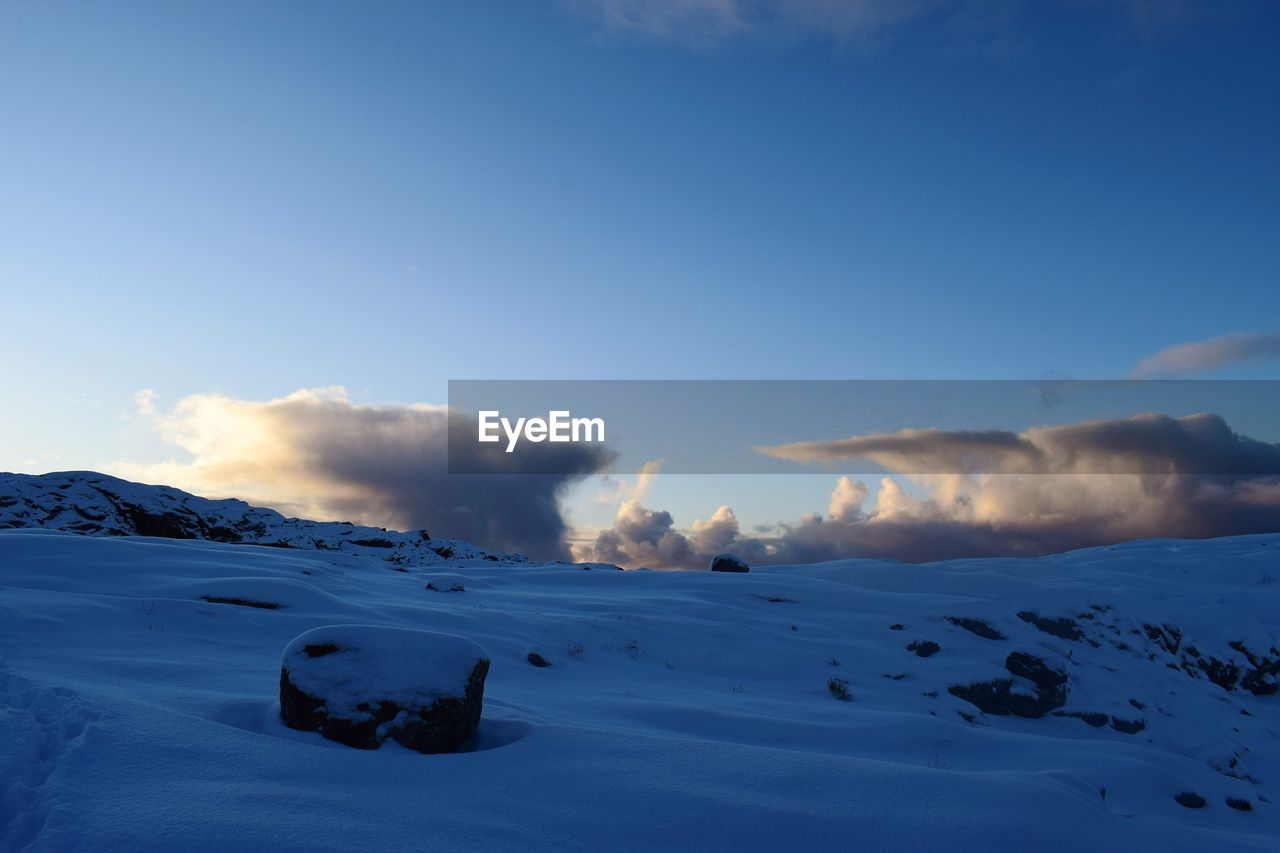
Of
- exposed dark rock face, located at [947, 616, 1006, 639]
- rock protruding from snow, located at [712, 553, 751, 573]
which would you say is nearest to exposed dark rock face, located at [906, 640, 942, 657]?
exposed dark rock face, located at [947, 616, 1006, 639]

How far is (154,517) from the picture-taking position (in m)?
33.6

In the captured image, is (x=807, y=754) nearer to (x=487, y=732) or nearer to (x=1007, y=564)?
(x=487, y=732)

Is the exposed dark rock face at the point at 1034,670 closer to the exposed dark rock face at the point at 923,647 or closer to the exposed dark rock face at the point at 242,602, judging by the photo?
the exposed dark rock face at the point at 923,647

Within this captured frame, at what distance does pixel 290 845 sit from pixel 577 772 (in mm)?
1932

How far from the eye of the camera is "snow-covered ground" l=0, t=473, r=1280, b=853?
13.8ft

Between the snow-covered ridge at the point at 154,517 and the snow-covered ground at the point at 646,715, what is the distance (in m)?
11.7

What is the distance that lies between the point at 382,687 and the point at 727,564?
16.7 meters

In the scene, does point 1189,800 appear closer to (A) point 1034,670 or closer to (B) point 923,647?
(A) point 1034,670

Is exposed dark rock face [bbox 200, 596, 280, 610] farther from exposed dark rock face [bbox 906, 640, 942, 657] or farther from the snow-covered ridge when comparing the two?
the snow-covered ridge

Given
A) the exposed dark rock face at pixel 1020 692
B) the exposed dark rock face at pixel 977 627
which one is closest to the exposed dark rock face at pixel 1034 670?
the exposed dark rock face at pixel 1020 692

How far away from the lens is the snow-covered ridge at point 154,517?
30.2 m

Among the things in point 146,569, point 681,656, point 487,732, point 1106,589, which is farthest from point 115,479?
point 1106,589

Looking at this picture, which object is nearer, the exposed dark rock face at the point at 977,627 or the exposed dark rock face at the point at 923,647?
the exposed dark rock face at the point at 923,647

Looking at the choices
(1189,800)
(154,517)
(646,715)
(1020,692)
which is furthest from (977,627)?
(154,517)
